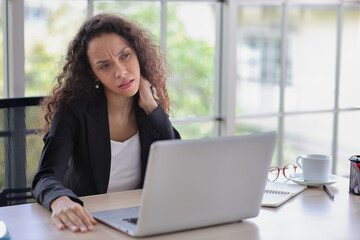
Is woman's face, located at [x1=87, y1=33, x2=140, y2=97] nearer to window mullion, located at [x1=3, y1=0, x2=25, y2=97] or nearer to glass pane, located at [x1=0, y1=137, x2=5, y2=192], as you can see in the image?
glass pane, located at [x1=0, y1=137, x2=5, y2=192]

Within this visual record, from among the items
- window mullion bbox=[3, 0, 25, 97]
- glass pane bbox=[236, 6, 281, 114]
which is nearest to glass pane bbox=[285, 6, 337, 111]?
glass pane bbox=[236, 6, 281, 114]

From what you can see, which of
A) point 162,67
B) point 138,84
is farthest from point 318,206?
point 162,67

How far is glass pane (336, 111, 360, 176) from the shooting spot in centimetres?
398

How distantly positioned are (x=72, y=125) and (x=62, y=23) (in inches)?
44.2

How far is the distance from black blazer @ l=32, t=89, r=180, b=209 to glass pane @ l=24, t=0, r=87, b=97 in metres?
0.71

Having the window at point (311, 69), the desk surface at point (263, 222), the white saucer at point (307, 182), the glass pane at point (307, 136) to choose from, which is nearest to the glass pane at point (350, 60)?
the window at point (311, 69)

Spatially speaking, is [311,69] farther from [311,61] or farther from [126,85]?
[126,85]

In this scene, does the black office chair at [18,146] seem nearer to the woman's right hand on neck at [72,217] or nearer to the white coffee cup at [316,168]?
the woman's right hand on neck at [72,217]

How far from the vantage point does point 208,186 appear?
1.38 metres

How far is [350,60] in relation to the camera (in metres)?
3.90

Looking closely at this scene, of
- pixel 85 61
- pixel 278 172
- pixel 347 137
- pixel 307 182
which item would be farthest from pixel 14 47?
pixel 347 137

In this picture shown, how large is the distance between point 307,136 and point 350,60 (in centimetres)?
67

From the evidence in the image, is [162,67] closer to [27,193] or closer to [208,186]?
[27,193]

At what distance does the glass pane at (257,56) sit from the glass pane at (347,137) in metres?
0.50
